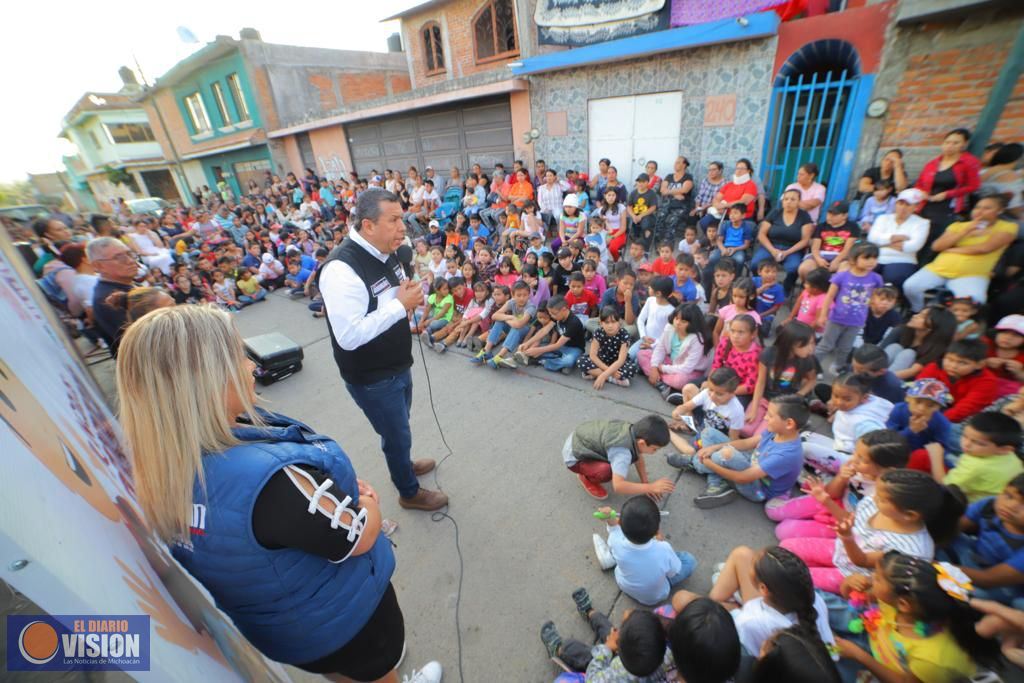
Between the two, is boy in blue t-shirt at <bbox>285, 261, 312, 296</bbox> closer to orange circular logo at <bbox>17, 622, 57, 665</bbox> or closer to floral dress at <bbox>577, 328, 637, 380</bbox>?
floral dress at <bbox>577, 328, 637, 380</bbox>

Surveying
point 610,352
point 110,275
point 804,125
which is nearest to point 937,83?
point 804,125

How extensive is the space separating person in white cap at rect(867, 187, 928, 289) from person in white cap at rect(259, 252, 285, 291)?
32.7 ft

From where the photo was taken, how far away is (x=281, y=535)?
41.5 inches

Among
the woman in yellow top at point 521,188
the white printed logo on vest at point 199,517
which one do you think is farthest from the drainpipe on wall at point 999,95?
the white printed logo on vest at point 199,517

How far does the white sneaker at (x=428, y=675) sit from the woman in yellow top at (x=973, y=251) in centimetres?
485

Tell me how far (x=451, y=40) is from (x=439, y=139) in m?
4.31

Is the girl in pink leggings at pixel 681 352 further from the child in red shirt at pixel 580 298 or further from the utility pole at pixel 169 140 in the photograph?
the utility pole at pixel 169 140

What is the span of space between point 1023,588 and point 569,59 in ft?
28.0

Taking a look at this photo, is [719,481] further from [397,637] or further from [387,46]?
[387,46]

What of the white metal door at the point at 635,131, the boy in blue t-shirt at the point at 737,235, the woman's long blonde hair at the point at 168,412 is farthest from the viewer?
the white metal door at the point at 635,131

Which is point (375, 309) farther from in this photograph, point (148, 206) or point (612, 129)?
point (148, 206)

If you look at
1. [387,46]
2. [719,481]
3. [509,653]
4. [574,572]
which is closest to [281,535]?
[509,653]

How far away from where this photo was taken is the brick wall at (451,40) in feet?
40.4

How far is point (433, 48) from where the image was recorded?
13.7 meters
